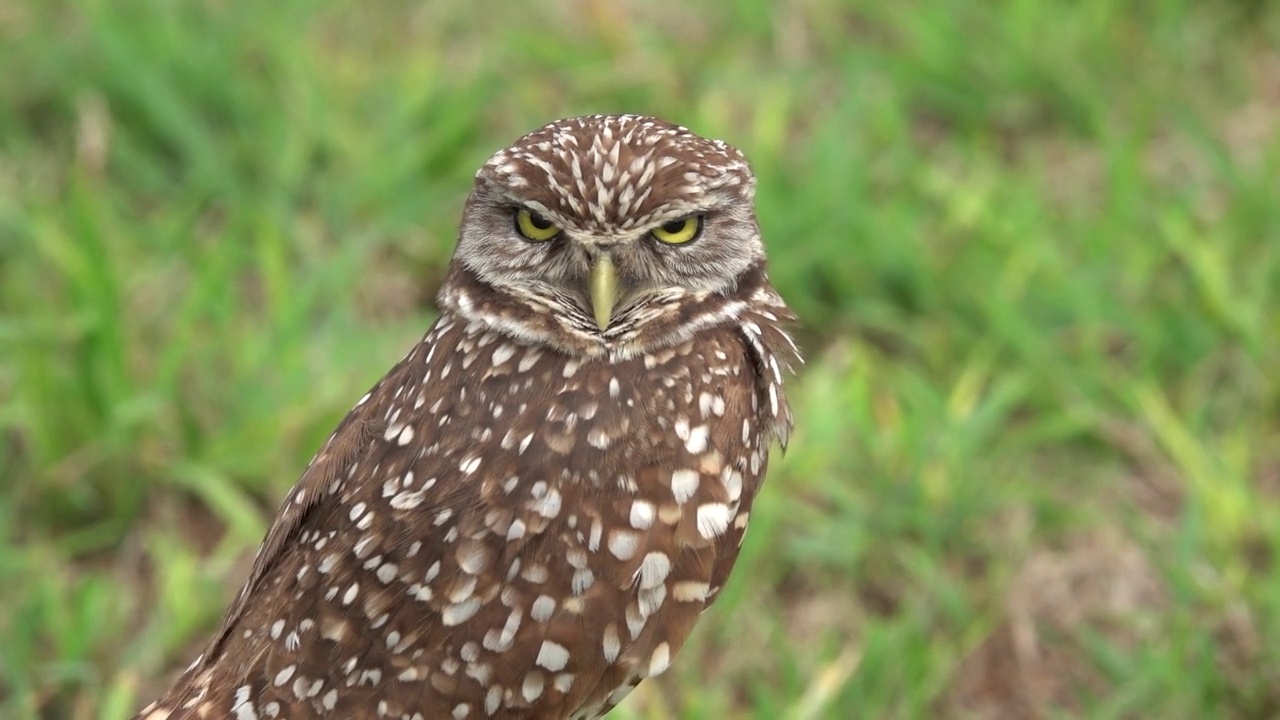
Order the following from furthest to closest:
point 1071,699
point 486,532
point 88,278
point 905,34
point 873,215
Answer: point 905,34, point 873,215, point 88,278, point 1071,699, point 486,532

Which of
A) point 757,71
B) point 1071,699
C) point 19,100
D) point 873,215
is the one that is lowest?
point 1071,699

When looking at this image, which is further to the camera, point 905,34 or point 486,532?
point 905,34

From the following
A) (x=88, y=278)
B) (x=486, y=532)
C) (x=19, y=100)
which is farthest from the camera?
(x=19, y=100)

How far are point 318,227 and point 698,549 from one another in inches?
109

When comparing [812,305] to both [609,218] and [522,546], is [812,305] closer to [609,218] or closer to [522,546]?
[609,218]

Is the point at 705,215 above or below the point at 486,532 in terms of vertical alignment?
above

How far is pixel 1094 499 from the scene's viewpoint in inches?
169

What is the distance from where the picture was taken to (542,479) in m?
2.49

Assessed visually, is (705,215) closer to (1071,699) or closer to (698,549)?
(698,549)

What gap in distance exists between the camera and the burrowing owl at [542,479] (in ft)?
8.16

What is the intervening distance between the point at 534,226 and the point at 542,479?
39 cm

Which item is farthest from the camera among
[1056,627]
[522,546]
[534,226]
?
[1056,627]

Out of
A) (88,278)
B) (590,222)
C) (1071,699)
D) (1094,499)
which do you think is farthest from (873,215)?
(590,222)

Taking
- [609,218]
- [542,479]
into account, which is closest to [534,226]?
[609,218]
